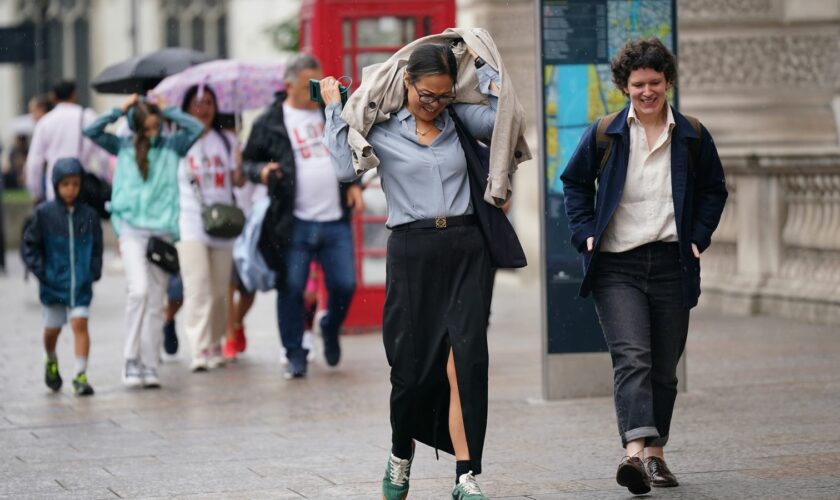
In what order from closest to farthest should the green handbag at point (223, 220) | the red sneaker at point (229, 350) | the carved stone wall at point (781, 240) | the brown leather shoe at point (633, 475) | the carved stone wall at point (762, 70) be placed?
the brown leather shoe at point (633, 475) < the green handbag at point (223, 220) < the red sneaker at point (229, 350) < the carved stone wall at point (781, 240) < the carved stone wall at point (762, 70)

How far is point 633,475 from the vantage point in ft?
21.8

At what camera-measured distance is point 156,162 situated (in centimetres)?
1100

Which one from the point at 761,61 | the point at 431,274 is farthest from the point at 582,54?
the point at 761,61

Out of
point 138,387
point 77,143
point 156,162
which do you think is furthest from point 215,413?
point 77,143

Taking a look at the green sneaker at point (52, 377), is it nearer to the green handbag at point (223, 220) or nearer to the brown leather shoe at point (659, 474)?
the green handbag at point (223, 220)

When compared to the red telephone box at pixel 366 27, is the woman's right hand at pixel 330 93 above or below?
below

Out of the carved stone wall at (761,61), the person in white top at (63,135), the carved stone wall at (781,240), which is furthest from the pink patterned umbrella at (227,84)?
the carved stone wall at (761,61)

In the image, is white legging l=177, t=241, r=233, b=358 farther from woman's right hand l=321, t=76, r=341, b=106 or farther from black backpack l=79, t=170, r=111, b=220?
woman's right hand l=321, t=76, r=341, b=106

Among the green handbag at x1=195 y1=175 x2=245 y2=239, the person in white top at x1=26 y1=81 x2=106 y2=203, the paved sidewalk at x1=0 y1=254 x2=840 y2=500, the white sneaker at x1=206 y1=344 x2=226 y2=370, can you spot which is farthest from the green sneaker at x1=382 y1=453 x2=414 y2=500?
the person in white top at x1=26 y1=81 x2=106 y2=203

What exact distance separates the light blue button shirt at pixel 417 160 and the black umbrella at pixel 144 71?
632cm

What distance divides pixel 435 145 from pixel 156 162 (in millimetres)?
4709

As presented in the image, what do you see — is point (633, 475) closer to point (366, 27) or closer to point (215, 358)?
point (215, 358)

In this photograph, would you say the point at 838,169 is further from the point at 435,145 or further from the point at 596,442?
the point at 435,145

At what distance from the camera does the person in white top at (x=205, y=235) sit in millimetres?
11688
